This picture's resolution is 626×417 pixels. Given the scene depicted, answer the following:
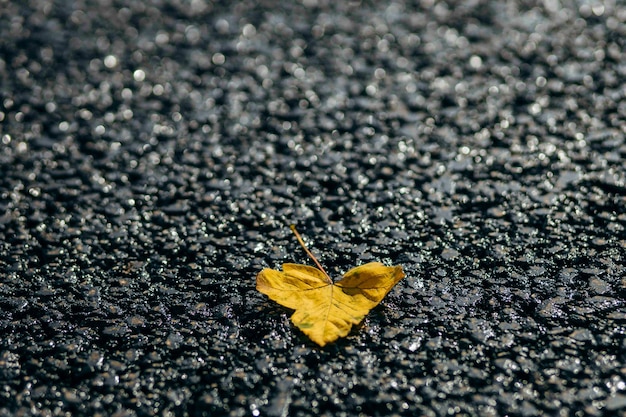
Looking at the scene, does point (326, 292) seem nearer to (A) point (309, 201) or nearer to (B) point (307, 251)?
(B) point (307, 251)

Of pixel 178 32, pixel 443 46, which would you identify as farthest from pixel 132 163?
pixel 443 46

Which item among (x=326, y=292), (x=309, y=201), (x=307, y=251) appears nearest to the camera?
(x=326, y=292)

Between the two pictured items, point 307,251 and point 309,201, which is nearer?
point 307,251

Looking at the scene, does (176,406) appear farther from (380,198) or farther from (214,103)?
(214,103)

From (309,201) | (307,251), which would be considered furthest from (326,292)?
(309,201)

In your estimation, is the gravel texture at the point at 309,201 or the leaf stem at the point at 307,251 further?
the leaf stem at the point at 307,251

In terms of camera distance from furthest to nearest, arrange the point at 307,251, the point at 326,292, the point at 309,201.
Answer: the point at 309,201 < the point at 307,251 < the point at 326,292
